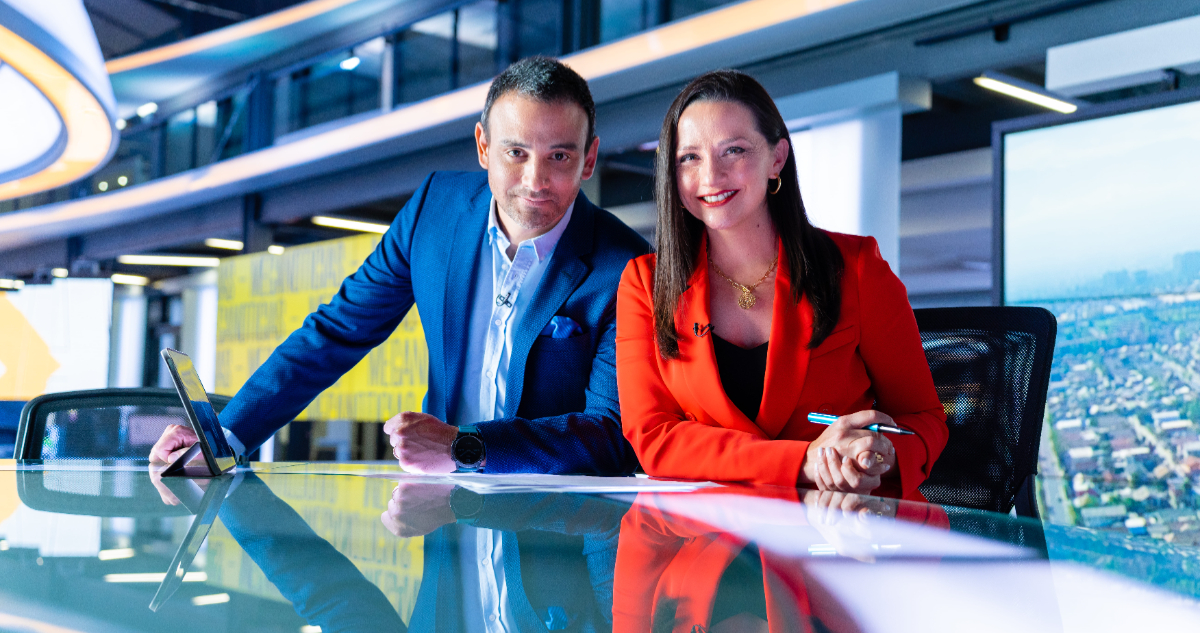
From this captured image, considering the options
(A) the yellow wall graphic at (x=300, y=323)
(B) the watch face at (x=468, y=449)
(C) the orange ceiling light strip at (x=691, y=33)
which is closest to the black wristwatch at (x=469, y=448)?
(B) the watch face at (x=468, y=449)

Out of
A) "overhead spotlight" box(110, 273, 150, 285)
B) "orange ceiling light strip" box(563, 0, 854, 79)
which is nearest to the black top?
"orange ceiling light strip" box(563, 0, 854, 79)

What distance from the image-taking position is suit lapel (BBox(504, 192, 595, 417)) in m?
1.77

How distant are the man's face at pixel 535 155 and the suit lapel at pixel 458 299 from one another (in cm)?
12

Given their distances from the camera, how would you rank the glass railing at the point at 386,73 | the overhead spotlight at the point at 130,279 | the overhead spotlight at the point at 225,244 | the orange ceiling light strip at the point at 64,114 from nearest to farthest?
the orange ceiling light strip at the point at 64,114 < the glass railing at the point at 386,73 < the overhead spotlight at the point at 225,244 < the overhead spotlight at the point at 130,279

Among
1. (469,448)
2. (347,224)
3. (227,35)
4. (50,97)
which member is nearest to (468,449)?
(469,448)

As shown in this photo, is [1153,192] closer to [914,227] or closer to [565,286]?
[565,286]

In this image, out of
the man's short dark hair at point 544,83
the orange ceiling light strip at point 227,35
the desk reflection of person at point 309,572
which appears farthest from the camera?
the orange ceiling light strip at point 227,35

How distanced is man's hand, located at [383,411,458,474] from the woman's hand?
0.62 metres

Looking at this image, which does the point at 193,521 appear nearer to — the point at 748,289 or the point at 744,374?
the point at 744,374

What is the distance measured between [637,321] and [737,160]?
35 cm

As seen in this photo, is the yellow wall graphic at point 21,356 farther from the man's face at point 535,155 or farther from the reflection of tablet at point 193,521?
the reflection of tablet at point 193,521

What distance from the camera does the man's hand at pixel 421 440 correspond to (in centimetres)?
148

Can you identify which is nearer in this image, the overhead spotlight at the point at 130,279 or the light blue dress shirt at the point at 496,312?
the light blue dress shirt at the point at 496,312

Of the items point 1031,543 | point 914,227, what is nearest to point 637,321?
point 1031,543
